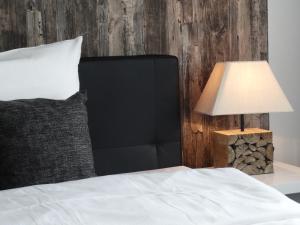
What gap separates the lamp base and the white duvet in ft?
2.92

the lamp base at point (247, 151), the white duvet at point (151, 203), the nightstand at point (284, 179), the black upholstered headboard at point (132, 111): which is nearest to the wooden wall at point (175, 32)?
the black upholstered headboard at point (132, 111)

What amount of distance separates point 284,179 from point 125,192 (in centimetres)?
123

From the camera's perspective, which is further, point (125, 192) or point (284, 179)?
point (284, 179)

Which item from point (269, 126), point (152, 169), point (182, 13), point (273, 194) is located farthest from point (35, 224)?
point (269, 126)

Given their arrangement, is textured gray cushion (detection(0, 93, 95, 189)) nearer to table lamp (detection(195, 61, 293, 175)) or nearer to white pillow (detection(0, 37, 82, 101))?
white pillow (detection(0, 37, 82, 101))

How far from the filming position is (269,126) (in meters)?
2.98

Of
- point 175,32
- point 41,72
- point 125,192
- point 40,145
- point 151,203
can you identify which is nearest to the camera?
point 151,203

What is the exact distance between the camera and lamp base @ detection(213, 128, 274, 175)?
8.21 feet

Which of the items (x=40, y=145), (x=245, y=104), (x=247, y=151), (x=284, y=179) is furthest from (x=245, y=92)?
(x=40, y=145)

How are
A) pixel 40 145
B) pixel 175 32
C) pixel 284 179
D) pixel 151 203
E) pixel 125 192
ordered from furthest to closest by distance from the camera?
pixel 175 32
pixel 284 179
pixel 40 145
pixel 125 192
pixel 151 203

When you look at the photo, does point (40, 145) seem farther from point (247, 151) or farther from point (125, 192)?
point (247, 151)

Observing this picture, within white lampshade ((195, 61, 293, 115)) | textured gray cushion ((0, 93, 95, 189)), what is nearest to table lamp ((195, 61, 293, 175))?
white lampshade ((195, 61, 293, 115))

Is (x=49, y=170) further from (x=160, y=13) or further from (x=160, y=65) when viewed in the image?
(x=160, y=13)

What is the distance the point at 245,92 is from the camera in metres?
2.48
